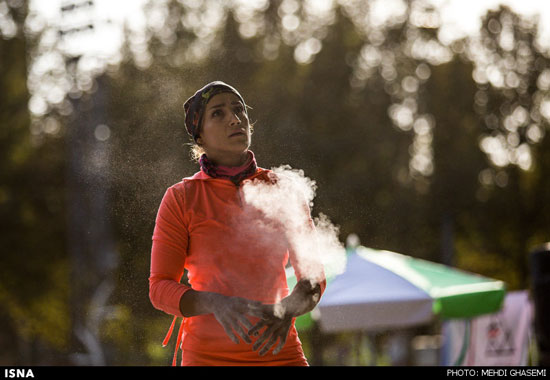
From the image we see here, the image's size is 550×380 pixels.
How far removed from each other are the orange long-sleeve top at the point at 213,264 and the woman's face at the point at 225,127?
18 cm

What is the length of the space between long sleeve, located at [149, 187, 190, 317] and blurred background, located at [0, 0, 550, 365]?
479 cm

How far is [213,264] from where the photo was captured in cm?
237

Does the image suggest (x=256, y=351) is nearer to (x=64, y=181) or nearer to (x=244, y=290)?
(x=244, y=290)

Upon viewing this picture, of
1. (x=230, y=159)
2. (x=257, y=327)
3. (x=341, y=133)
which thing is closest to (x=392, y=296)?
(x=230, y=159)

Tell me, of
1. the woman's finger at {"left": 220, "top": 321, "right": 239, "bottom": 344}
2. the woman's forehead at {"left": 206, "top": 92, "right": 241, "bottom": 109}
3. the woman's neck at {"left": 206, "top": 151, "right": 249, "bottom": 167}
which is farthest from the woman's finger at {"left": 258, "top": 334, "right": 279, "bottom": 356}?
the woman's forehead at {"left": 206, "top": 92, "right": 241, "bottom": 109}

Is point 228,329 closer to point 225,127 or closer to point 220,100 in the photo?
point 225,127

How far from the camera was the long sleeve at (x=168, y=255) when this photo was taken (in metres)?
2.29

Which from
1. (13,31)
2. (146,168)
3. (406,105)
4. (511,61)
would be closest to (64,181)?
(13,31)

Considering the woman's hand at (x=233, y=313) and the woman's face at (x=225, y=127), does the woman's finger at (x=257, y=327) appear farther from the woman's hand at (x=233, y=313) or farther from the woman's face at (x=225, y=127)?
the woman's face at (x=225, y=127)

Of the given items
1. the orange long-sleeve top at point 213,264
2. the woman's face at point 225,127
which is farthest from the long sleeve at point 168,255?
the woman's face at point 225,127

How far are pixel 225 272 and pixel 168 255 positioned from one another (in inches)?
7.7

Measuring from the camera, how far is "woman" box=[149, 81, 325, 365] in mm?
2279

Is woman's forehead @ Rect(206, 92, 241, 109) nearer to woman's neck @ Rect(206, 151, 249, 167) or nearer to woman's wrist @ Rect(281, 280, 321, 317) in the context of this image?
woman's neck @ Rect(206, 151, 249, 167)

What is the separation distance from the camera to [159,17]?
733 centimetres
